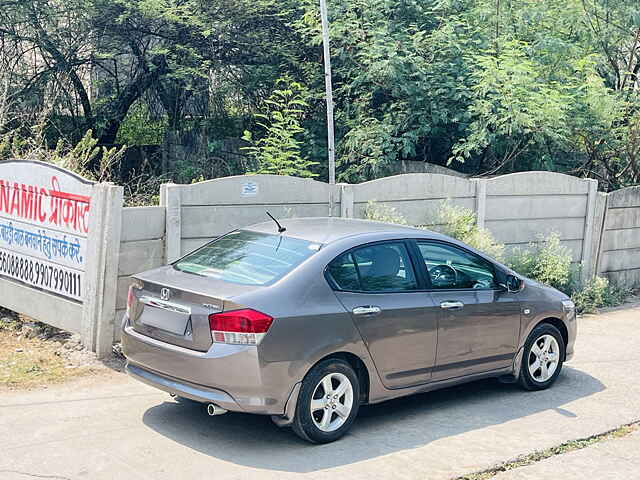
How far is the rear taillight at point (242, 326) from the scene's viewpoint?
541cm

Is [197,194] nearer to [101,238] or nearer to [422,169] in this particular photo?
[101,238]

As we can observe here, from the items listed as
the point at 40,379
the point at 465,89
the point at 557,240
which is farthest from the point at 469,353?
the point at 465,89

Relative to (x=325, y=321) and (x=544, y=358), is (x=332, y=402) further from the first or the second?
(x=544, y=358)

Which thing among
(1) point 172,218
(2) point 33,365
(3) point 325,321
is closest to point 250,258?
(3) point 325,321

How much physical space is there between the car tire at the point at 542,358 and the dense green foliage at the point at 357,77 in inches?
216

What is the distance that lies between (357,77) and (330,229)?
7605mm

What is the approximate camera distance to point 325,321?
5727mm

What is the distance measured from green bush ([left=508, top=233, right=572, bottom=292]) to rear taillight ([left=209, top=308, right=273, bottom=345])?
20.9 ft

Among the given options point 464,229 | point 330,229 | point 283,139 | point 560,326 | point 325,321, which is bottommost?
point 560,326

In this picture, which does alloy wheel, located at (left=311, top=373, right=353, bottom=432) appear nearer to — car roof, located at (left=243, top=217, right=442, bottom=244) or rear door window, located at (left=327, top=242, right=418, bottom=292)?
rear door window, located at (left=327, top=242, right=418, bottom=292)

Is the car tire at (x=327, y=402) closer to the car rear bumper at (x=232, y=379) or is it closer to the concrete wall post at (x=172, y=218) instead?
the car rear bumper at (x=232, y=379)

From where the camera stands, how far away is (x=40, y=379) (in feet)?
23.4

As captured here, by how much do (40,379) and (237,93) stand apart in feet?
29.0

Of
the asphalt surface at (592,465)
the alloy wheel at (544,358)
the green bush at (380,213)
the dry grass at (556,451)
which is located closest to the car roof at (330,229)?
the alloy wheel at (544,358)
